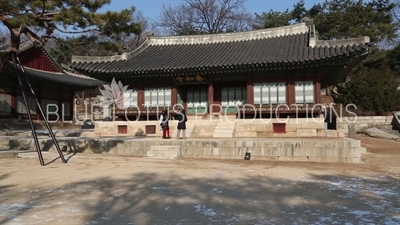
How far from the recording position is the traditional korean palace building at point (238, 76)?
17781 mm

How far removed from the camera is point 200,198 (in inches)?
265

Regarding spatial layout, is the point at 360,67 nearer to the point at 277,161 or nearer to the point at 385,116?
the point at 385,116

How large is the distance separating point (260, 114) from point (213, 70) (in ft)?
11.0

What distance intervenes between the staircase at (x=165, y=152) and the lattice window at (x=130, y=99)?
7970 millimetres

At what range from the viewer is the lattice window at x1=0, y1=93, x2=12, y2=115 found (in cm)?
2522

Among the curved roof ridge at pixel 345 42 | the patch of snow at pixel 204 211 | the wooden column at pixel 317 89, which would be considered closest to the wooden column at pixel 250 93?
the wooden column at pixel 317 89

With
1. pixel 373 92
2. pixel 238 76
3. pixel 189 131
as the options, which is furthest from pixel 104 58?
pixel 373 92

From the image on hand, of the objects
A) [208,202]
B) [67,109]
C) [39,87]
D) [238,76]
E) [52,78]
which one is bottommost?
[208,202]

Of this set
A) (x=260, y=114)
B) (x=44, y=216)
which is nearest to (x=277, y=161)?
(x=260, y=114)

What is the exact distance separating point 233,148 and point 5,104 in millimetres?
19287

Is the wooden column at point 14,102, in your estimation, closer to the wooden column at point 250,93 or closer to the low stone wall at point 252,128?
the low stone wall at point 252,128

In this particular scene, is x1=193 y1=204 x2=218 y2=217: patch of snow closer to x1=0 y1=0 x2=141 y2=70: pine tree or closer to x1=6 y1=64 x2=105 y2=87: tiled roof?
x1=0 y1=0 x2=141 y2=70: pine tree

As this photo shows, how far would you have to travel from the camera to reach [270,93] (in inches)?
752

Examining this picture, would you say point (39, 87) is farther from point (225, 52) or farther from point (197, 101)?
point (225, 52)
